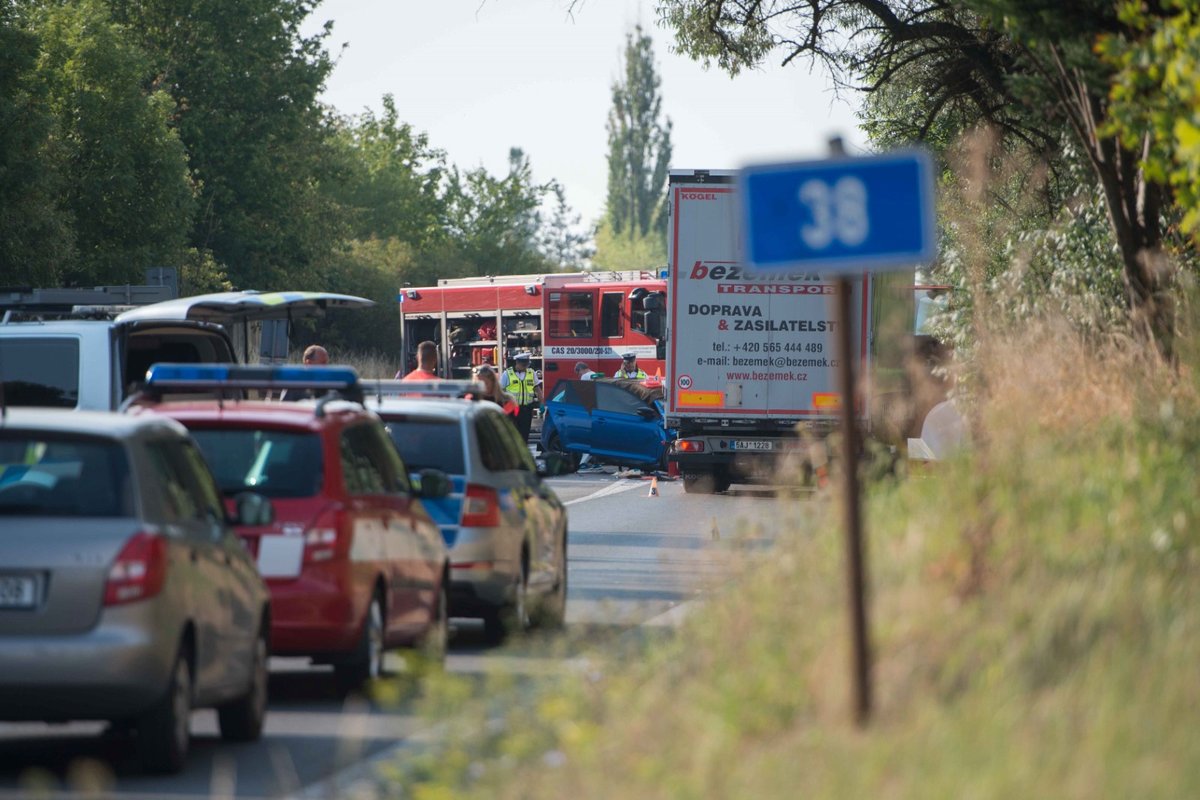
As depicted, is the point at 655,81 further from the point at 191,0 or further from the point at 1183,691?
the point at 1183,691

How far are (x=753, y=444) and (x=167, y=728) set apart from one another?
19589mm

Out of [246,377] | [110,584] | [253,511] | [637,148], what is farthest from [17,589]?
[637,148]

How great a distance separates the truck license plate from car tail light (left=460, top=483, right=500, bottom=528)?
1460 centimetres

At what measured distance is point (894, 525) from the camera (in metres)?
9.20

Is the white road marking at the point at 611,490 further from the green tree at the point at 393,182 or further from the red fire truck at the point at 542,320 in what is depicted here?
the green tree at the point at 393,182

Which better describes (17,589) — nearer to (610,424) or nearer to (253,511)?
(253,511)

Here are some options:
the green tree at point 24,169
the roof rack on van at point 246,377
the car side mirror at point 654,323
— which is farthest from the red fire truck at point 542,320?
the roof rack on van at point 246,377

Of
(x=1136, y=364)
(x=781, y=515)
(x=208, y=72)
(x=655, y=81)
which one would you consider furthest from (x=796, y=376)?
(x=655, y=81)

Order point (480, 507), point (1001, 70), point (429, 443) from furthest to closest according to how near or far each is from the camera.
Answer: point (1001, 70) → point (429, 443) → point (480, 507)

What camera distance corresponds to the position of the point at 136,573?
815 cm

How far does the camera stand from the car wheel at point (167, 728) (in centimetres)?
832

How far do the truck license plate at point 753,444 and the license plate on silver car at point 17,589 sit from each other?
1983 centimetres

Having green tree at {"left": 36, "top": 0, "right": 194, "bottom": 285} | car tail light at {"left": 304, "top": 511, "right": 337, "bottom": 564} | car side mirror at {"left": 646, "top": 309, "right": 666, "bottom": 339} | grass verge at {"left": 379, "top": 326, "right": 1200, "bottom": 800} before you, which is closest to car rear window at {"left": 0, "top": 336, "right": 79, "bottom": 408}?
car tail light at {"left": 304, "top": 511, "right": 337, "bottom": 564}

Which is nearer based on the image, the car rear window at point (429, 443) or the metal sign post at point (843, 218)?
the metal sign post at point (843, 218)
